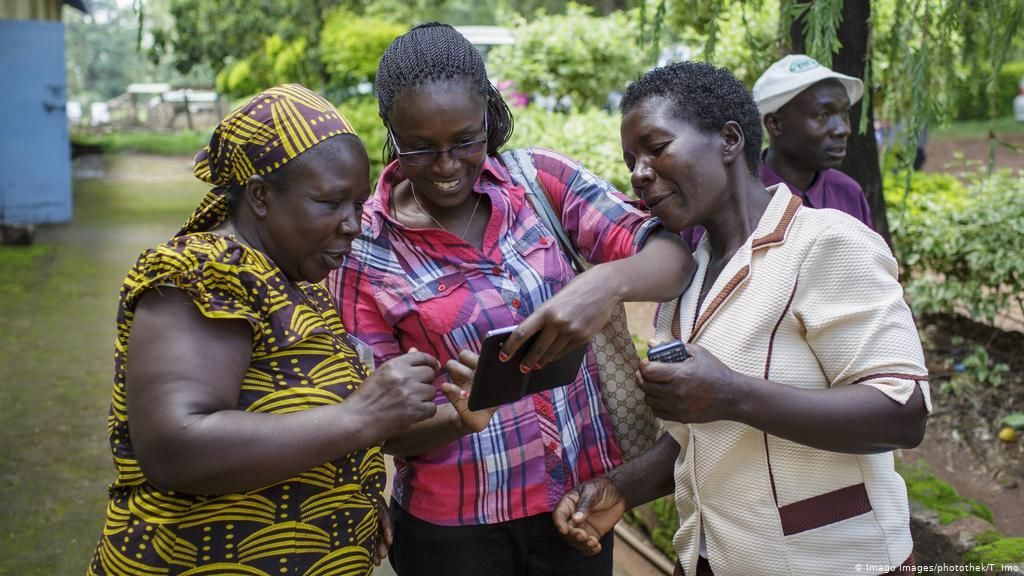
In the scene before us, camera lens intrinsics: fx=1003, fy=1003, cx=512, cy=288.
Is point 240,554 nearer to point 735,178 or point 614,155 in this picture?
point 735,178

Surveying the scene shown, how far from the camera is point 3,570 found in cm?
418

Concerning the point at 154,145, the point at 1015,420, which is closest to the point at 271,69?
the point at 154,145

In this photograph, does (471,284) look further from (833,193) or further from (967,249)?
(967,249)

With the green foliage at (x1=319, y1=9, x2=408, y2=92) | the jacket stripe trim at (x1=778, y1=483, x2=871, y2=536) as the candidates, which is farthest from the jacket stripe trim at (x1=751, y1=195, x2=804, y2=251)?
the green foliage at (x1=319, y1=9, x2=408, y2=92)

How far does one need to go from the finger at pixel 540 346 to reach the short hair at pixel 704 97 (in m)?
0.57

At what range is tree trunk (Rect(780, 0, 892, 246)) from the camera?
4566 millimetres

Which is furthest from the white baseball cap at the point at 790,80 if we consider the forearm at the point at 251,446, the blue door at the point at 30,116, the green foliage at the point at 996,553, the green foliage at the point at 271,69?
the green foliage at the point at 271,69

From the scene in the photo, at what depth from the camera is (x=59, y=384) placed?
21.3 ft

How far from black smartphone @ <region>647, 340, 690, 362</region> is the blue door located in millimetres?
11304

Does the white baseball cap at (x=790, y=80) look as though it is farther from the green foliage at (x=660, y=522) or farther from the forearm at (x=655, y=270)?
the forearm at (x=655, y=270)

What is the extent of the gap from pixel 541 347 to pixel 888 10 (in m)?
6.81

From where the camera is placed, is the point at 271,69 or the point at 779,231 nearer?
the point at 779,231

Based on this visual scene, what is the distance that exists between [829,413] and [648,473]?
1.95 feet

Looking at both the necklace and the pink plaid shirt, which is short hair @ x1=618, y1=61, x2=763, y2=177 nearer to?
the pink plaid shirt
